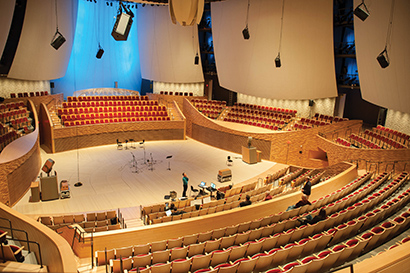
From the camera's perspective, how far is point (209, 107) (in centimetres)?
1675

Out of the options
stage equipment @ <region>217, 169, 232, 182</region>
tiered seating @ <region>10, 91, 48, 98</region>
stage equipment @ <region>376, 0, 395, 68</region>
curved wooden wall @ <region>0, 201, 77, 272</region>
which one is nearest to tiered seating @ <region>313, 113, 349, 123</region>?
stage equipment @ <region>376, 0, 395, 68</region>

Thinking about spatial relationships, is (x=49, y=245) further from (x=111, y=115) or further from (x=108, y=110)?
(x=108, y=110)

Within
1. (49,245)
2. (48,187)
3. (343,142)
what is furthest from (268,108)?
(49,245)

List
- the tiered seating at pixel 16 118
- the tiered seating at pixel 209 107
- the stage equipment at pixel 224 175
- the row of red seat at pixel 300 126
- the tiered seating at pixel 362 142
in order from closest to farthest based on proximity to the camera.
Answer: the stage equipment at pixel 224 175
the tiered seating at pixel 362 142
the tiered seating at pixel 16 118
the row of red seat at pixel 300 126
the tiered seating at pixel 209 107

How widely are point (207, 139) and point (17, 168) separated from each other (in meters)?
8.44

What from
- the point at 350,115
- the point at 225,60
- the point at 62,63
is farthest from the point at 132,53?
the point at 350,115

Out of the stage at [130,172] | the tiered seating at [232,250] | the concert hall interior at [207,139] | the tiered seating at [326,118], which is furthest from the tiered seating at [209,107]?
the tiered seating at [232,250]

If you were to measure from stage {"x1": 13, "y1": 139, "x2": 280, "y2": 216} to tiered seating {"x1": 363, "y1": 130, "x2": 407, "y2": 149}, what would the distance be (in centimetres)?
364

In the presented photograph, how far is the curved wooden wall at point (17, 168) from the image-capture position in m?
7.52

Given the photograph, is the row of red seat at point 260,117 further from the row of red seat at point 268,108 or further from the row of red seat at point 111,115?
the row of red seat at point 111,115

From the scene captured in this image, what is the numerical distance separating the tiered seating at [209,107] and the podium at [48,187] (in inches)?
359

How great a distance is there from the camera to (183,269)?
4.30 m

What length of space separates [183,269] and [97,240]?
1806 millimetres

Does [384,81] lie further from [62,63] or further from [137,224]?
[62,63]
